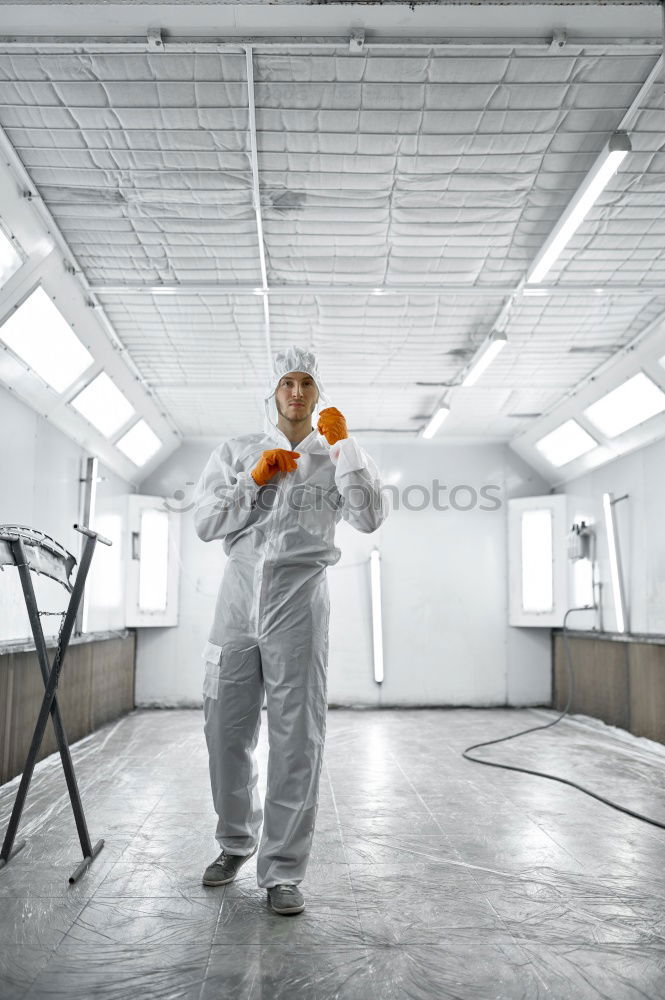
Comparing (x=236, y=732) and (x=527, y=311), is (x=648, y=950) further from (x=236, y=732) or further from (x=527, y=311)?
(x=527, y=311)

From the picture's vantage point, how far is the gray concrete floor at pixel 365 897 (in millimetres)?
1969

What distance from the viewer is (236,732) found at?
261cm

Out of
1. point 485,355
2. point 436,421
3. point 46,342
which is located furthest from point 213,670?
point 436,421

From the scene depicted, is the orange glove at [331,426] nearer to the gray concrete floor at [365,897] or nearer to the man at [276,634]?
the man at [276,634]

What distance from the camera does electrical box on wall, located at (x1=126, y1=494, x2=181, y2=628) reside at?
780 centimetres

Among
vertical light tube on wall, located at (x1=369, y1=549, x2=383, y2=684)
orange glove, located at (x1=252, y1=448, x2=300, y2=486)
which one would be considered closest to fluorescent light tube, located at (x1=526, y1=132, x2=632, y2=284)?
orange glove, located at (x1=252, y1=448, x2=300, y2=486)

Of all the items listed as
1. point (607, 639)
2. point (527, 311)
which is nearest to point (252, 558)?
point (527, 311)

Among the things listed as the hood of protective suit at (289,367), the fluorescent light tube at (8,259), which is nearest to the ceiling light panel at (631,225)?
the hood of protective suit at (289,367)

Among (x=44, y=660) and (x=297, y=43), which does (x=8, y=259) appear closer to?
(x=297, y=43)

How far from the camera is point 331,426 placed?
275 centimetres

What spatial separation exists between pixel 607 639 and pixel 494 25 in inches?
209

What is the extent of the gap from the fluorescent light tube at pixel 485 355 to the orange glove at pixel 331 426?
278 centimetres

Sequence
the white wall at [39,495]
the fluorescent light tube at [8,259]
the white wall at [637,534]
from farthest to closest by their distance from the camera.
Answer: the white wall at [637,534], the white wall at [39,495], the fluorescent light tube at [8,259]

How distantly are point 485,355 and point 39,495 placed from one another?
3140 millimetres
